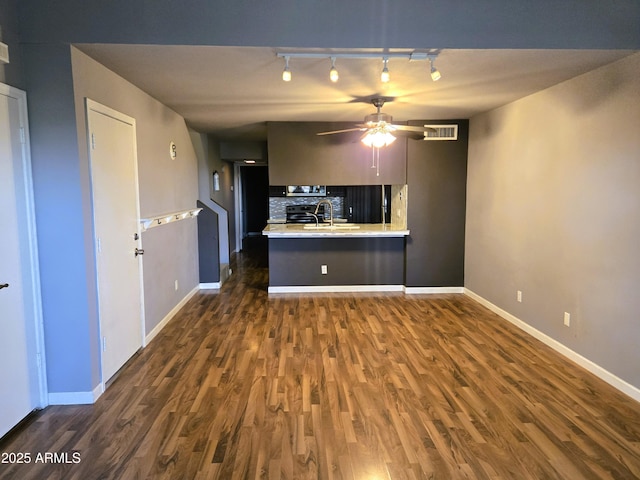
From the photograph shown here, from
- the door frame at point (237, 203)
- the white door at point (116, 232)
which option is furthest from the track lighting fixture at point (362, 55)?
the door frame at point (237, 203)

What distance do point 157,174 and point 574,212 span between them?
3978 mm

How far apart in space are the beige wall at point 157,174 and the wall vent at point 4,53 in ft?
1.15

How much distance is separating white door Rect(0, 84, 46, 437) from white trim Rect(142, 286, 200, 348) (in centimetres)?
127

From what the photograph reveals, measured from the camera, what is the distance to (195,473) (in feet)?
7.23

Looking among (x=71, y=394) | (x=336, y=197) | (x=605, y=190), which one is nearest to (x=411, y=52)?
(x=605, y=190)

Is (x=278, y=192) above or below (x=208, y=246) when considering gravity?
above

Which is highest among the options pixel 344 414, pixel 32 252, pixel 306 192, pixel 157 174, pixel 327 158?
pixel 327 158

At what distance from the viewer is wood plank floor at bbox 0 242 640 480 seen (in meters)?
2.26

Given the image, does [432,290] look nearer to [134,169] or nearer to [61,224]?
[134,169]

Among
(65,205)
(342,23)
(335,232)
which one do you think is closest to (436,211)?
(335,232)

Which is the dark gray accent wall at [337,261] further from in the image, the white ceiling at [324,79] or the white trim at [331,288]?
the white ceiling at [324,79]

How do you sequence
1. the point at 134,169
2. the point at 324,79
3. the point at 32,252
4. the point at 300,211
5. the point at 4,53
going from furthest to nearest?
the point at 300,211, the point at 134,169, the point at 324,79, the point at 32,252, the point at 4,53

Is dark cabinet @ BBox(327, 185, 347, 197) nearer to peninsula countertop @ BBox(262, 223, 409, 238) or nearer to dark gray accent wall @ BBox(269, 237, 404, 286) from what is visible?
peninsula countertop @ BBox(262, 223, 409, 238)

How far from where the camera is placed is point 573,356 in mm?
3605
